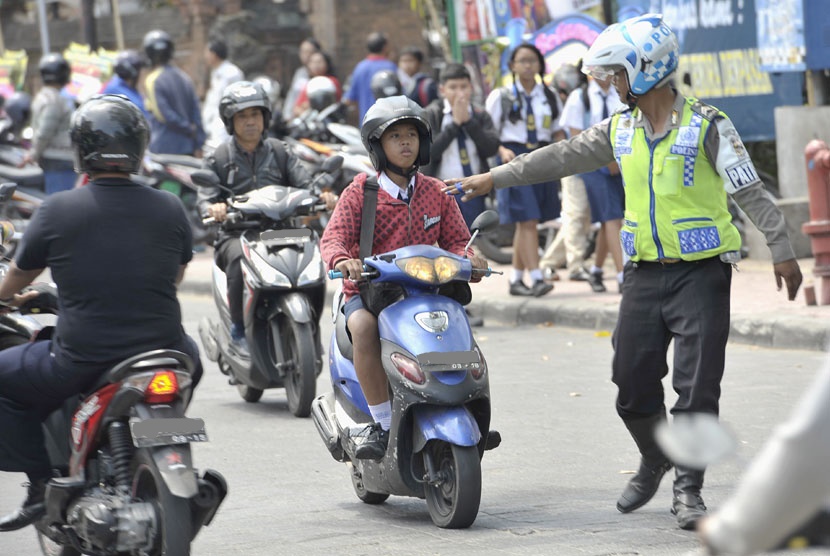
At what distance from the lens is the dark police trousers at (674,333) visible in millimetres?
5598

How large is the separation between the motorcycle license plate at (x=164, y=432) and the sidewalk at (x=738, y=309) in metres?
5.76

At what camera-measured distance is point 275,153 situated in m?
8.89

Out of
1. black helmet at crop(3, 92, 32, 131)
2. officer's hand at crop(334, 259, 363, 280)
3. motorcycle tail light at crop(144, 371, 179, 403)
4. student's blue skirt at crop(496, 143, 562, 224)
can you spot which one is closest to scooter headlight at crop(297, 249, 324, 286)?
officer's hand at crop(334, 259, 363, 280)

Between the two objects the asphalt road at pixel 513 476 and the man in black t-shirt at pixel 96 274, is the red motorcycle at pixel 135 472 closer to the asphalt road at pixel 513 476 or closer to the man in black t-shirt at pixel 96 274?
the man in black t-shirt at pixel 96 274

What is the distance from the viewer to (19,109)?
20.0m

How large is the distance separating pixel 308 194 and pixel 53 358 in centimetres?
381

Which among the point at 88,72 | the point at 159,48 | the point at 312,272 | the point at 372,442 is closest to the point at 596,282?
the point at 312,272

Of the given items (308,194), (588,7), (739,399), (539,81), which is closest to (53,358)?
(308,194)

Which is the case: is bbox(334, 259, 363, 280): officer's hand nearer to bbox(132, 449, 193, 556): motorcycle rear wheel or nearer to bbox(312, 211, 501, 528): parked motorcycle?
bbox(312, 211, 501, 528): parked motorcycle

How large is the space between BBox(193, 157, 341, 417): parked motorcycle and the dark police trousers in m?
2.85

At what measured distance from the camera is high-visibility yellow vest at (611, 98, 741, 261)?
5.60 m

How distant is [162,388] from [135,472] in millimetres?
288

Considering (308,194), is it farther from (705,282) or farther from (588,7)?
(588,7)

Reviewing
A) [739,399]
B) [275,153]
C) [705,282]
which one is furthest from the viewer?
[275,153]
